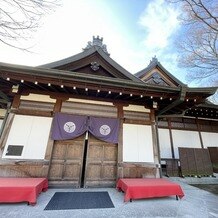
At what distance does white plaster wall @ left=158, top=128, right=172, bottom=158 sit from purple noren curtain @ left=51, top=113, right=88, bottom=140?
482 cm

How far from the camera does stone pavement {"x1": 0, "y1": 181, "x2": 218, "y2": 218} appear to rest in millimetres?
3152

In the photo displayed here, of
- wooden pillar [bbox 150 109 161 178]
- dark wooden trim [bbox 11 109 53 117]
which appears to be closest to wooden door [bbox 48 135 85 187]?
dark wooden trim [bbox 11 109 53 117]

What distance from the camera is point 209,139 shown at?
8.67 metres

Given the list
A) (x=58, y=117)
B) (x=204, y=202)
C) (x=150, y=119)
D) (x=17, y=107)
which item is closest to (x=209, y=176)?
(x=204, y=202)

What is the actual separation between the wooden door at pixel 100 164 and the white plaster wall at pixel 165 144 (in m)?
3.62

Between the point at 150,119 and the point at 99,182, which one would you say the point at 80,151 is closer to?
the point at 99,182

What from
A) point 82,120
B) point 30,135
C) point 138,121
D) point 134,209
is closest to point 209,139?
point 138,121

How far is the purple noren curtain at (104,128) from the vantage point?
534 cm

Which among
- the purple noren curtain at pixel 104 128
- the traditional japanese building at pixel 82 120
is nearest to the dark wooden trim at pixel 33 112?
the traditional japanese building at pixel 82 120

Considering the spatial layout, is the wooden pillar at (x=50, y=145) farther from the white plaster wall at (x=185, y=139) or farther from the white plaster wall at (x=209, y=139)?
the white plaster wall at (x=209, y=139)

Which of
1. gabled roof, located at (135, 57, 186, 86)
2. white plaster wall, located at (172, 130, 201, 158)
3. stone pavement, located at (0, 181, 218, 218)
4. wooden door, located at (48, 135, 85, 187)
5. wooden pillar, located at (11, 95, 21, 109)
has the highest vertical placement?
gabled roof, located at (135, 57, 186, 86)

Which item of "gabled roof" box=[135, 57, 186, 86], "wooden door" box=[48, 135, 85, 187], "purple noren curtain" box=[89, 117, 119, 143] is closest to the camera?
"wooden door" box=[48, 135, 85, 187]

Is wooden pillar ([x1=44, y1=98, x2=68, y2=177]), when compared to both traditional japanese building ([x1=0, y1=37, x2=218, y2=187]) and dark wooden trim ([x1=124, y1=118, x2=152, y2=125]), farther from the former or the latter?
dark wooden trim ([x1=124, y1=118, x2=152, y2=125])

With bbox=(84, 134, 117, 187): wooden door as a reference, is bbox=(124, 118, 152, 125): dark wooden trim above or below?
above
